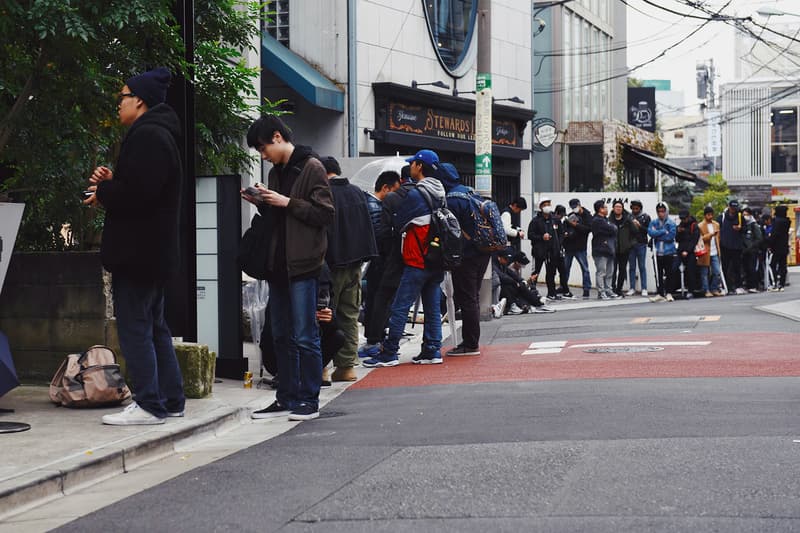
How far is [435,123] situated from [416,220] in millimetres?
14576

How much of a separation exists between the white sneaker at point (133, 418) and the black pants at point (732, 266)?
64.1 feet

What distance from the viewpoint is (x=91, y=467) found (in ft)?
19.8

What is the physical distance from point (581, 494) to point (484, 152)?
40.4 feet

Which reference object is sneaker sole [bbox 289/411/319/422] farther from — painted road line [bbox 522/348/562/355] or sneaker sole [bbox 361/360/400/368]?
painted road line [bbox 522/348/562/355]

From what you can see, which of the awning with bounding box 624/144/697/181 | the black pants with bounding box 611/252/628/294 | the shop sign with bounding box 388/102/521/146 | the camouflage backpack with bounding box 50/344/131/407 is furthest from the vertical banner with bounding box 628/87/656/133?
the camouflage backpack with bounding box 50/344/131/407

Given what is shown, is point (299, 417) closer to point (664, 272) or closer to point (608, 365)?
point (608, 365)

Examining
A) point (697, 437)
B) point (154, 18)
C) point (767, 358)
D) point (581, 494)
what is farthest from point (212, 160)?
point (581, 494)

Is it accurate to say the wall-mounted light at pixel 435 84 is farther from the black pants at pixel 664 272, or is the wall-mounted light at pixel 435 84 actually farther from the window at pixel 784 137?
the window at pixel 784 137

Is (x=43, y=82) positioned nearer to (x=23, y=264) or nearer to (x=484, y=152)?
(x=23, y=264)

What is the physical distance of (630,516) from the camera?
466 centimetres

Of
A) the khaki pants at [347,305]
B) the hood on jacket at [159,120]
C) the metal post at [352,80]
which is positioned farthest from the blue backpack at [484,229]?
the metal post at [352,80]

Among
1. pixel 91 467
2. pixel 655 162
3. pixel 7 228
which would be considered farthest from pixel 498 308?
pixel 655 162

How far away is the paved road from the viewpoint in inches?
188

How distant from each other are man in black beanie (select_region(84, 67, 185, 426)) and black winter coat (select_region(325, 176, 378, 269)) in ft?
8.61
